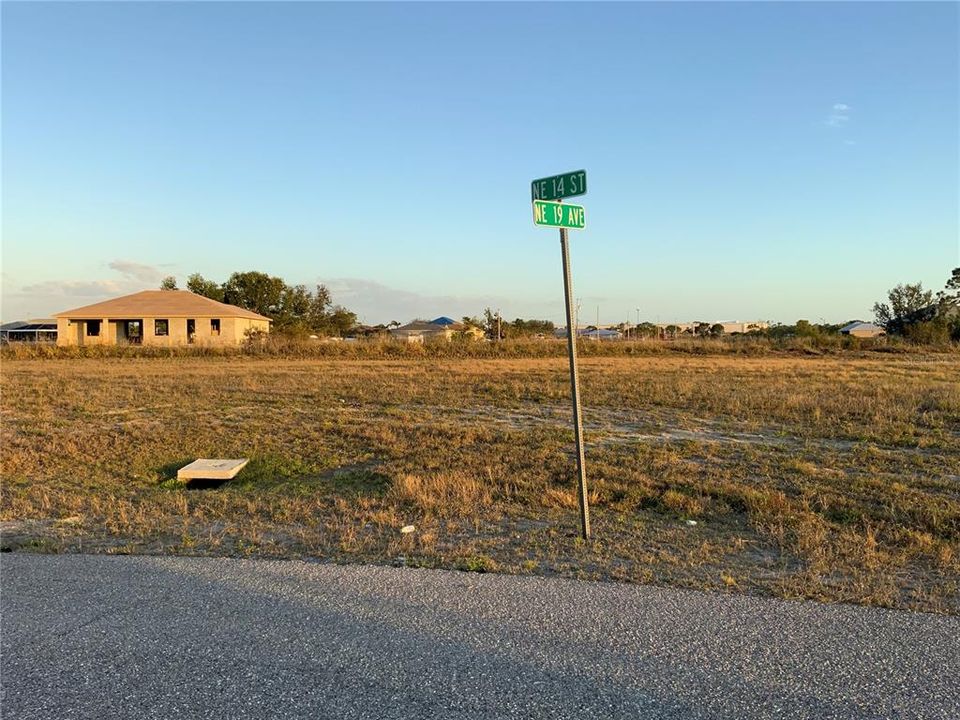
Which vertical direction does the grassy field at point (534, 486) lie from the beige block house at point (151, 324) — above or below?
below

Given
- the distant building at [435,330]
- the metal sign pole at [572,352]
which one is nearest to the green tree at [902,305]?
the distant building at [435,330]

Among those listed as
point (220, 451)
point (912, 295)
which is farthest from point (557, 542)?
point (912, 295)

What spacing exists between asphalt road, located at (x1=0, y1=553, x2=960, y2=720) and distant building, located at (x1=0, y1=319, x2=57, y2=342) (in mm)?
61220

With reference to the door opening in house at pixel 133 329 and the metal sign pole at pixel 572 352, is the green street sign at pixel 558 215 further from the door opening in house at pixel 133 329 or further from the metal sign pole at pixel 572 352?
the door opening in house at pixel 133 329

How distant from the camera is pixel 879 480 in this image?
8.09 m

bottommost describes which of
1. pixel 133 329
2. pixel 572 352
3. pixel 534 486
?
pixel 534 486

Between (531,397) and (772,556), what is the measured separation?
515 inches

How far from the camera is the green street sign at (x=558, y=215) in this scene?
5371 millimetres

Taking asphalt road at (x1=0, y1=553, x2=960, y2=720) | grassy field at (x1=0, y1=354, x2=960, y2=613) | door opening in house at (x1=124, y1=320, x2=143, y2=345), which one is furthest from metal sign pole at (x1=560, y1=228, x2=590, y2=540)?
door opening in house at (x1=124, y1=320, x2=143, y2=345)

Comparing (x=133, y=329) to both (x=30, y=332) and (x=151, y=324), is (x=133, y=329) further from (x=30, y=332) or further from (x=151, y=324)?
(x=30, y=332)

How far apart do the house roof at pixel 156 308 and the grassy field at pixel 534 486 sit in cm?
3669

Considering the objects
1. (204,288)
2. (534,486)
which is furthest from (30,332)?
(534,486)

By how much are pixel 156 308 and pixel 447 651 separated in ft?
183

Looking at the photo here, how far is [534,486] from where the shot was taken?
796cm
